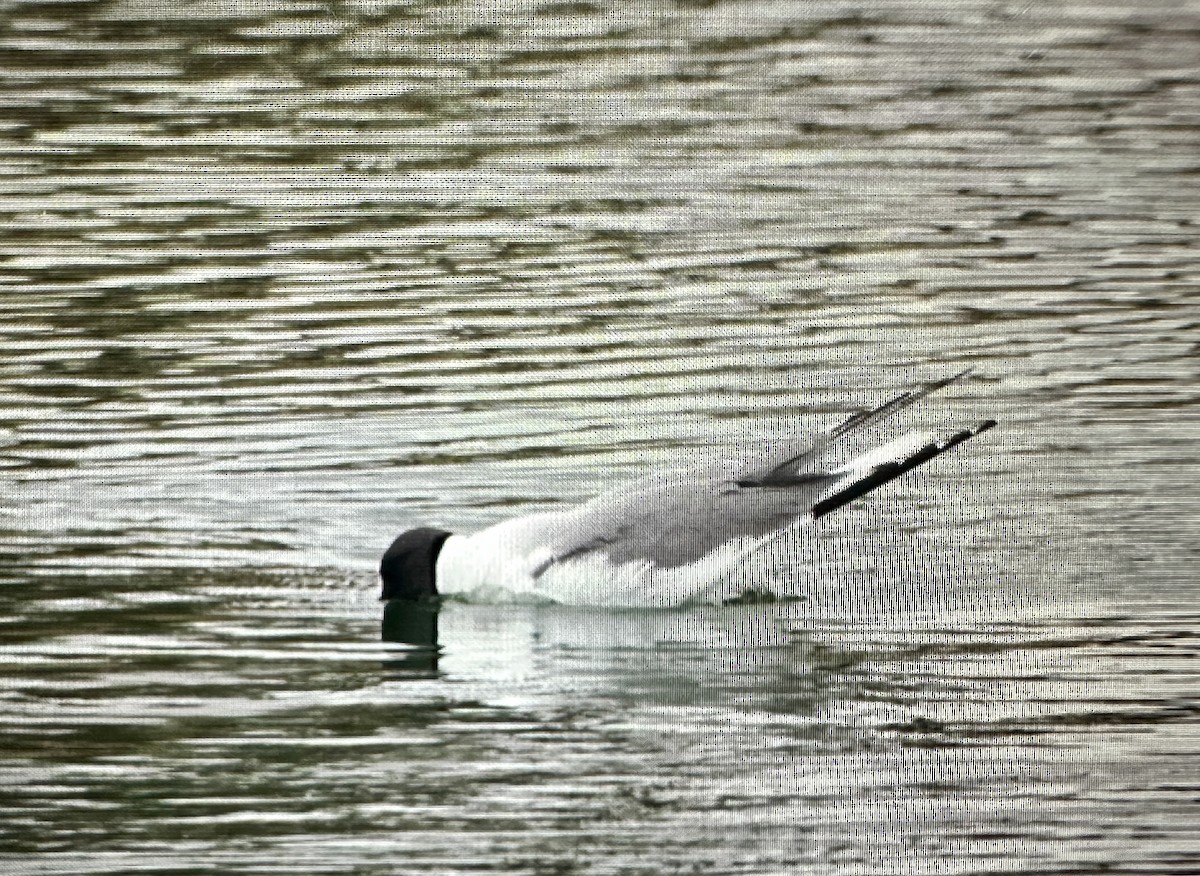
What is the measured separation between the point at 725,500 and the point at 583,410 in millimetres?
853

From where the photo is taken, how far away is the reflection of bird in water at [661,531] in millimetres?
5277

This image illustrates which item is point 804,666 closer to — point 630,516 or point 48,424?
point 630,516

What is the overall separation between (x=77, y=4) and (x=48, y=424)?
3202mm

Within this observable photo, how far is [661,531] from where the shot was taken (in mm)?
5301

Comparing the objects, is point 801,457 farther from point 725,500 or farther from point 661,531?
point 661,531

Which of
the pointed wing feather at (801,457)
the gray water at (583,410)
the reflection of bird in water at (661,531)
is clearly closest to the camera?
the gray water at (583,410)

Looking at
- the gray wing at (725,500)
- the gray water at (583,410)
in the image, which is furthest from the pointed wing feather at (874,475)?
the gray water at (583,410)

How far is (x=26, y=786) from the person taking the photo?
4367mm

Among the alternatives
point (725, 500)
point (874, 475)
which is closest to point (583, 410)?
point (725, 500)

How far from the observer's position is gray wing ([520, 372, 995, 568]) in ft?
17.3

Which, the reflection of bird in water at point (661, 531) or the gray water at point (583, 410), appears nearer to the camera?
the gray water at point (583, 410)

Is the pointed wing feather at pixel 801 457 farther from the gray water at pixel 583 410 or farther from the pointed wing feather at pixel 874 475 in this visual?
the gray water at pixel 583 410

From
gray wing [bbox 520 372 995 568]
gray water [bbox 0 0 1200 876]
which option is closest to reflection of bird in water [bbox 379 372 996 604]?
Result: gray wing [bbox 520 372 995 568]

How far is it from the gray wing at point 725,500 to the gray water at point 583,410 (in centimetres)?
17
